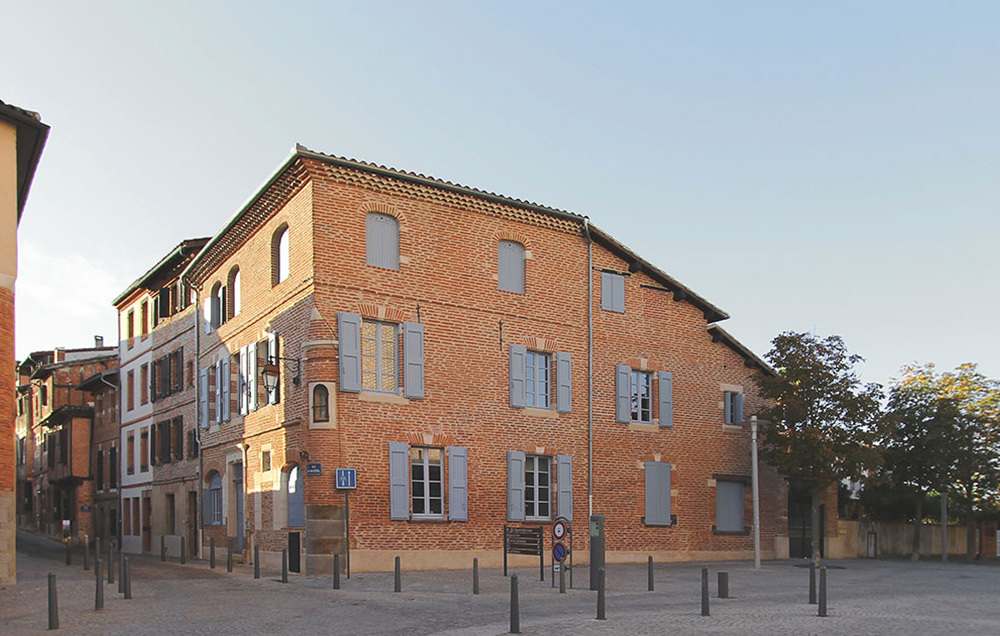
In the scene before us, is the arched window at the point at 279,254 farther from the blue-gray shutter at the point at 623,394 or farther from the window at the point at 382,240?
the blue-gray shutter at the point at 623,394

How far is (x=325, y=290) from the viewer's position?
22.1m

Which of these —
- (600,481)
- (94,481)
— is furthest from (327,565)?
(94,481)

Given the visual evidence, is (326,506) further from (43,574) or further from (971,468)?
(971,468)

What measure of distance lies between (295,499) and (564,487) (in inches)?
291

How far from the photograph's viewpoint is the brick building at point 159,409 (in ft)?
107

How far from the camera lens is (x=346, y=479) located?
70.2ft

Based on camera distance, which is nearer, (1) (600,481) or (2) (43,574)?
(2) (43,574)

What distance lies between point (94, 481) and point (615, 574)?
3301cm

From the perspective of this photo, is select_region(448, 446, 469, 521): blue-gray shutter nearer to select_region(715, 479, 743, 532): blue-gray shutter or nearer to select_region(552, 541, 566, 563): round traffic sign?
select_region(552, 541, 566, 563): round traffic sign

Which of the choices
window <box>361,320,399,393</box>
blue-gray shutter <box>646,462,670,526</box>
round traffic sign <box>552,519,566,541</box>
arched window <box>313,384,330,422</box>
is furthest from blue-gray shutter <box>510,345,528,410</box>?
round traffic sign <box>552,519,566,541</box>

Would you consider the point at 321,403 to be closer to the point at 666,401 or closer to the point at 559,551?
the point at 559,551

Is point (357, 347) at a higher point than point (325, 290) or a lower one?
lower

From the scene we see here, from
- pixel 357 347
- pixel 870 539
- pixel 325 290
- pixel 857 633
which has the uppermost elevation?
pixel 325 290

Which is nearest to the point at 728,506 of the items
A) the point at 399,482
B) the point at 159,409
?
the point at 399,482
